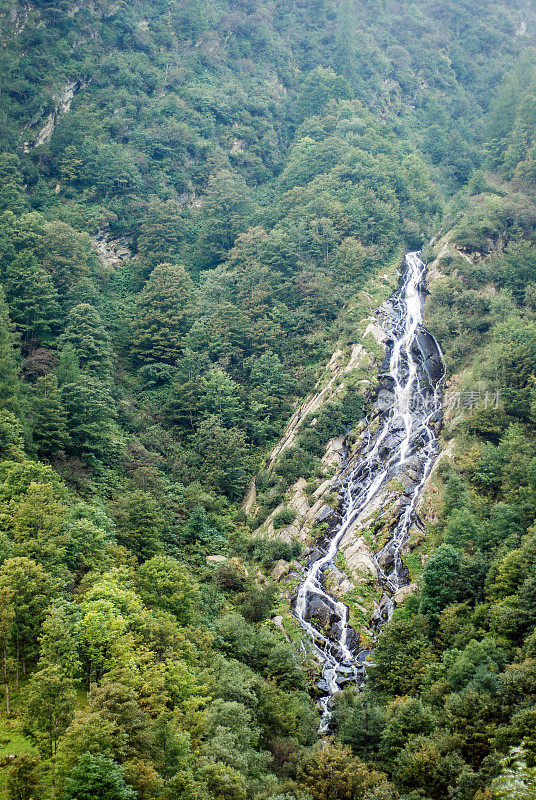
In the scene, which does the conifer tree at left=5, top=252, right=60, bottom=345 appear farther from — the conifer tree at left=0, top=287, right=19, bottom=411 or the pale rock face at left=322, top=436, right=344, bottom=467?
the pale rock face at left=322, top=436, right=344, bottom=467

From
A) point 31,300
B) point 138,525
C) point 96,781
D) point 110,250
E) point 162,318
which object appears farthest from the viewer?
point 110,250

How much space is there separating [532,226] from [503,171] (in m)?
13.4

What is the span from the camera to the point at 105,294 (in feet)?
197

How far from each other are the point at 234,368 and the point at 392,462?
16.6 metres

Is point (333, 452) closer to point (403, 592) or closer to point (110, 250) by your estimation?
point (403, 592)

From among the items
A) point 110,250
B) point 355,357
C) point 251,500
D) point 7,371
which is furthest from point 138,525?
point 110,250

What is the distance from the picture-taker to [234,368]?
54.9 meters

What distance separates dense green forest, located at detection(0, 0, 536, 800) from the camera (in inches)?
989

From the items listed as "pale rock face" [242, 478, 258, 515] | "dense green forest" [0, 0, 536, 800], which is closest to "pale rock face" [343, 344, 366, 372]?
"dense green forest" [0, 0, 536, 800]

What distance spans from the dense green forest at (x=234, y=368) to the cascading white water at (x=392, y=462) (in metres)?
1.70

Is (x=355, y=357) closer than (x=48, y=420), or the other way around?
(x=48, y=420)

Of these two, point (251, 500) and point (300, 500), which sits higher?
point (300, 500)

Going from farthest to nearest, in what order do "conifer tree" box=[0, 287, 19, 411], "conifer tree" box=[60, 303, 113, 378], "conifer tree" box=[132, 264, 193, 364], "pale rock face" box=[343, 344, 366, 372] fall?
"conifer tree" box=[132, 264, 193, 364] → "pale rock face" box=[343, 344, 366, 372] → "conifer tree" box=[60, 303, 113, 378] → "conifer tree" box=[0, 287, 19, 411]

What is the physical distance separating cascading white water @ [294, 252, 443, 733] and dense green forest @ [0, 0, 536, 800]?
170 centimetres
